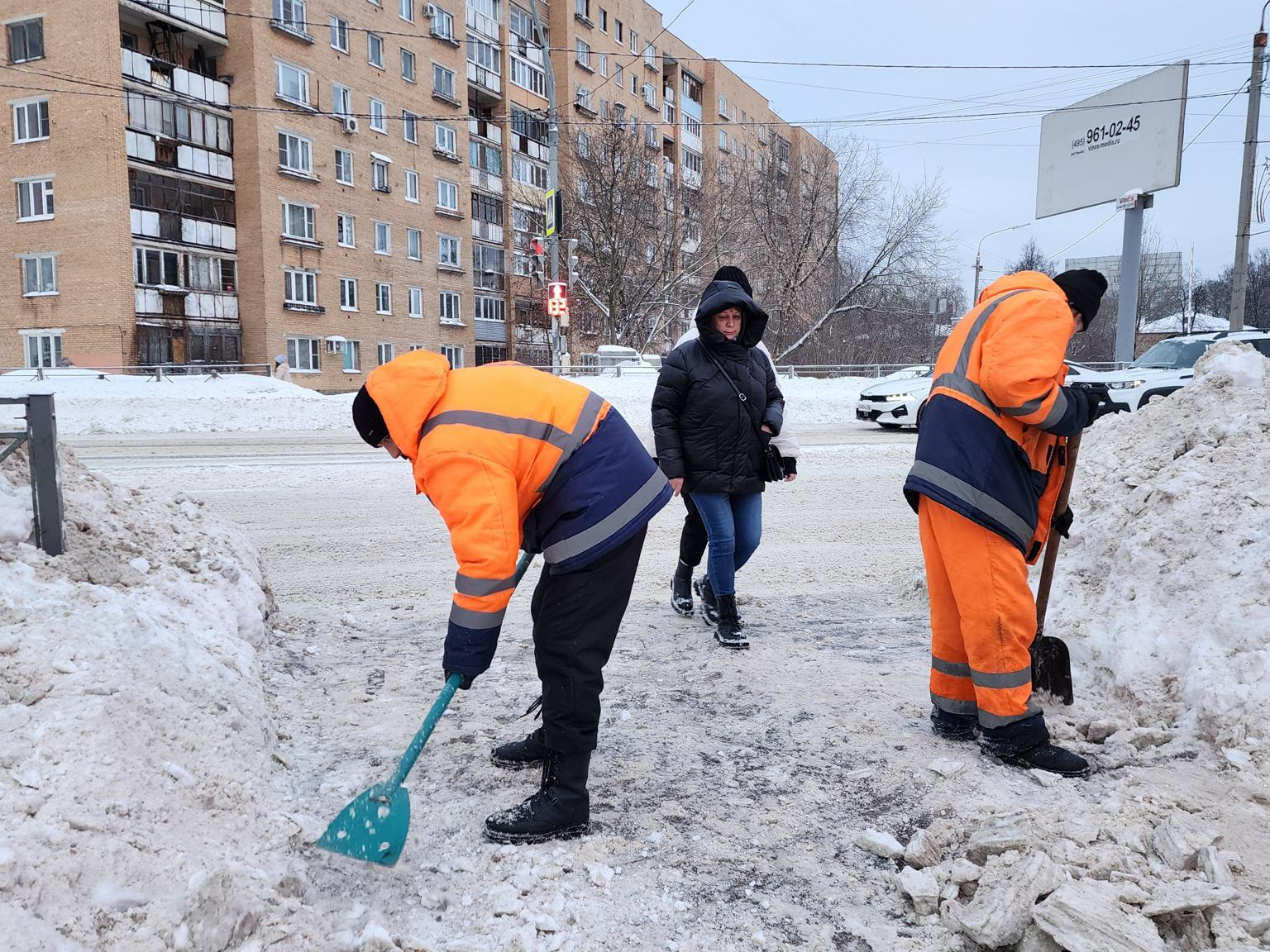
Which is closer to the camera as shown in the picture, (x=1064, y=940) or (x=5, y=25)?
(x=1064, y=940)

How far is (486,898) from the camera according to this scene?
248cm

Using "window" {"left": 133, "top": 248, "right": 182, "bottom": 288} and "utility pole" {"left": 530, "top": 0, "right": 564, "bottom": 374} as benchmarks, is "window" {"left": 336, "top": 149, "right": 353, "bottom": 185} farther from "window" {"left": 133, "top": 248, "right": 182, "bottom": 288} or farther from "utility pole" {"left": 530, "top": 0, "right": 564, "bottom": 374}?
"utility pole" {"left": 530, "top": 0, "right": 564, "bottom": 374}

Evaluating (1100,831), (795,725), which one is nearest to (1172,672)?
(1100,831)

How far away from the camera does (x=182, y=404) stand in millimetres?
18359

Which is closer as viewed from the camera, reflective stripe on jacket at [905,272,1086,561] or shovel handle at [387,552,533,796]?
shovel handle at [387,552,533,796]

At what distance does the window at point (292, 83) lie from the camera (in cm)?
2897

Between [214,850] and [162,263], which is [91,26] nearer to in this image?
[162,263]

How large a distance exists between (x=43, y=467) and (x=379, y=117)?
33.4 metres

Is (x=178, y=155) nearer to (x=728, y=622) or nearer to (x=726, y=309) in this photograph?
(x=726, y=309)

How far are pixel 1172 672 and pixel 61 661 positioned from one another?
3.79 metres

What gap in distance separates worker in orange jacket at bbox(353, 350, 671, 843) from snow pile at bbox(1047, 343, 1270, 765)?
2063 mm

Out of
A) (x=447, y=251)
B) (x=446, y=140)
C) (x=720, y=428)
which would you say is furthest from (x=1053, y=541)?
(x=446, y=140)

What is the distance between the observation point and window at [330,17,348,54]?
3102 centimetres

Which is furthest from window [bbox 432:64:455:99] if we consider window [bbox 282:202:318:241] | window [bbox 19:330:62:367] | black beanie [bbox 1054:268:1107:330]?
black beanie [bbox 1054:268:1107:330]
